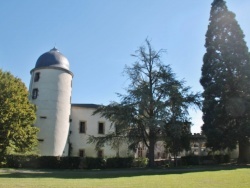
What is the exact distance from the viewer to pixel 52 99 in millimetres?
37094

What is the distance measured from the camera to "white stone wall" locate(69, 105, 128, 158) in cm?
3969

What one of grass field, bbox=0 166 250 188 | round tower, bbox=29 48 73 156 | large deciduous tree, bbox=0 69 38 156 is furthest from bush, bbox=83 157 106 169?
grass field, bbox=0 166 250 188

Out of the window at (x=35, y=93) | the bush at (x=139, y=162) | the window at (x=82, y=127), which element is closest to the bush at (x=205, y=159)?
the bush at (x=139, y=162)

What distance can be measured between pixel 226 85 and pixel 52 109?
20.5 metres

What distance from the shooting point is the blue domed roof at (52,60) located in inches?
1497

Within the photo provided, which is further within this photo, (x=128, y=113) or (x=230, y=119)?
(x=230, y=119)

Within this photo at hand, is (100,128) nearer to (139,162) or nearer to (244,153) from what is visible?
(139,162)

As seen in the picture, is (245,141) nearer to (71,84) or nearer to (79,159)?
(79,159)

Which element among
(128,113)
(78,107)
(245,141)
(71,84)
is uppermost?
(71,84)

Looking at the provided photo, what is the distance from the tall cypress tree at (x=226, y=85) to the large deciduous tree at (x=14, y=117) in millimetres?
17974

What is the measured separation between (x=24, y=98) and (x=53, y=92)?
370 inches

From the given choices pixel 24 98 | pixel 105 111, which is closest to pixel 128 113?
pixel 105 111

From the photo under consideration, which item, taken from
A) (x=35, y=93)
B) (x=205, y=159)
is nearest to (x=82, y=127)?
(x=35, y=93)

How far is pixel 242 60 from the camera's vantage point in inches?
1302
